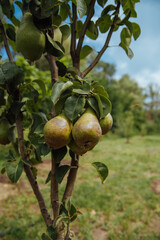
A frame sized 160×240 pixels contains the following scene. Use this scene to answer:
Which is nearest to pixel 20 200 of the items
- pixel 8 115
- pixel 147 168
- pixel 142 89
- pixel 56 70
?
pixel 8 115

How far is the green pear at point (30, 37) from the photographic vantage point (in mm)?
553

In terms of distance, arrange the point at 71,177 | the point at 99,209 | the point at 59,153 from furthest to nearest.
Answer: the point at 99,209 → the point at 71,177 → the point at 59,153

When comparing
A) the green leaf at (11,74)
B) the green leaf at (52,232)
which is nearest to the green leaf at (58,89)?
the green leaf at (11,74)

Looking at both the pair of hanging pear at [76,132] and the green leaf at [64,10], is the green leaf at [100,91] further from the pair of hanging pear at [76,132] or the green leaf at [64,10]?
the green leaf at [64,10]

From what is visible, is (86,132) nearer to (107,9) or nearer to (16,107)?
(16,107)

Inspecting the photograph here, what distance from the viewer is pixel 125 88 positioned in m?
21.9

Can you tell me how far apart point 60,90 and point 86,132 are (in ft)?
0.44

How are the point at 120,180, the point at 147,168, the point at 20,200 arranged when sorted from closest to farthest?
the point at 20,200
the point at 120,180
the point at 147,168

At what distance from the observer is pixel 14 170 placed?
68cm

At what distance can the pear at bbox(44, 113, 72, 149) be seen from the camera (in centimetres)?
51

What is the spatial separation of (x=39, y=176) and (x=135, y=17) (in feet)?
9.76

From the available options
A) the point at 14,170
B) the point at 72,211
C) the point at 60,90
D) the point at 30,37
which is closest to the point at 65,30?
the point at 30,37

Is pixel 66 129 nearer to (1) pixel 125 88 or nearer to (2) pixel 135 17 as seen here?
(2) pixel 135 17

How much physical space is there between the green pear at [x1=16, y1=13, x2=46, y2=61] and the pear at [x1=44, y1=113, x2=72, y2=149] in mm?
215
